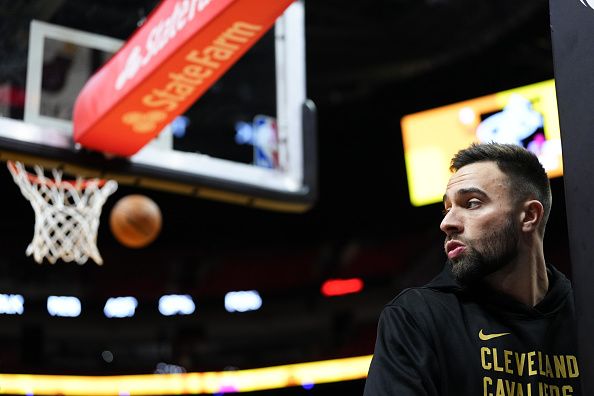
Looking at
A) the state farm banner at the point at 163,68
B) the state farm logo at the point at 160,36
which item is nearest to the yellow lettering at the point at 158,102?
the state farm banner at the point at 163,68

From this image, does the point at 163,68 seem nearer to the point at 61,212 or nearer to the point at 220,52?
the point at 220,52

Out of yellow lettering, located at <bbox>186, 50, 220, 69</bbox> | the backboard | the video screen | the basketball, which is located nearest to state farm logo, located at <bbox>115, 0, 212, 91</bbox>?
yellow lettering, located at <bbox>186, 50, 220, 69</bbox>

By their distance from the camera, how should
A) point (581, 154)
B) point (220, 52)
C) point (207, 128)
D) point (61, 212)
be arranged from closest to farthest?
point (581, 154)
point (220, 52)
point (207, 128)
point (61, 212)

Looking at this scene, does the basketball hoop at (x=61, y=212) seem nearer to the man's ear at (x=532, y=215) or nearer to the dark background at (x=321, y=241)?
the man's ear at (x=532, y=215)

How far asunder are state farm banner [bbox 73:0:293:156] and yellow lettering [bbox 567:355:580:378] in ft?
7.16

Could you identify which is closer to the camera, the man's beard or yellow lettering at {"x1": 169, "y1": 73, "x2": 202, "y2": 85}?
the man's beard

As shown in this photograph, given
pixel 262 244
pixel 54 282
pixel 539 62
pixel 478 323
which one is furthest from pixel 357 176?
pixel 478 323

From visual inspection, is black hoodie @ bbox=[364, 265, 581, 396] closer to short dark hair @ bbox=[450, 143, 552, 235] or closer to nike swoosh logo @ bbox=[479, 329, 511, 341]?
nike swoosh logo @ bbox=[479, 329, 511, 341]

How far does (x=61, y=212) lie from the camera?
555 cm

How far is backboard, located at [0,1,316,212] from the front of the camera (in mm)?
4637

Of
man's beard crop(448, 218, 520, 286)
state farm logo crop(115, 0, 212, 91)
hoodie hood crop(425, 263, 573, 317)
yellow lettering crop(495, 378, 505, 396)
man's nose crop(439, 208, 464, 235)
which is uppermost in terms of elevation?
state farm logo crop(115, 0, 212, 91)

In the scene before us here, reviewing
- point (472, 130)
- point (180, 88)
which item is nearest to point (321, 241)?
point (472, 130)

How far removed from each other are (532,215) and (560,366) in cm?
30

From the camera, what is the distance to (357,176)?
11.8m
